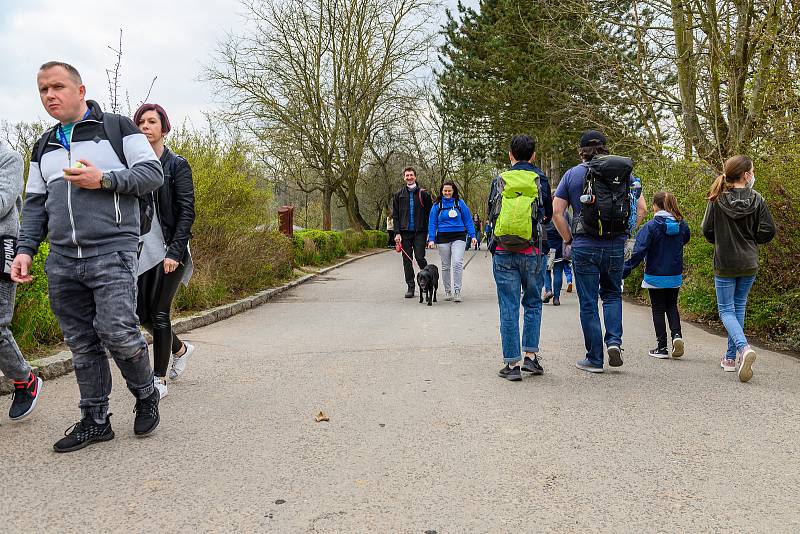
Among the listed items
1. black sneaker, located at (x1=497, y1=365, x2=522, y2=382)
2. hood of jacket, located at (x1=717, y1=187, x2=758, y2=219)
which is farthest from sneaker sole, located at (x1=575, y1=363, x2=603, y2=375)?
hood of jacket, located at (x1=717, y1=187, x2=758, y2=219)

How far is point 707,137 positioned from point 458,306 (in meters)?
5.68

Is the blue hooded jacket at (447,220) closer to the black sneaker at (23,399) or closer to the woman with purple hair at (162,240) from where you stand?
the woman with purple hair at (162,240)

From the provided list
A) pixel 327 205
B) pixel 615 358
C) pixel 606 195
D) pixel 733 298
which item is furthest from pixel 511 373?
pixel 327 205

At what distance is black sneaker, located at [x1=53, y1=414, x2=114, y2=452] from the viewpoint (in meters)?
3.65

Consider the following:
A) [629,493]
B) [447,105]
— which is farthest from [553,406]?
[447,105]

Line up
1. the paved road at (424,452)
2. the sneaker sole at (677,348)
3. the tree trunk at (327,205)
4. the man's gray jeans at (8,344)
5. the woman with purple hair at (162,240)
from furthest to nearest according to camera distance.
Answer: the tree trunk at (327,205), the sneaker sole at (677,348), the woman with purple hair at (162,240), the man's gray jeans at (8,344), the paved road at (424,452)

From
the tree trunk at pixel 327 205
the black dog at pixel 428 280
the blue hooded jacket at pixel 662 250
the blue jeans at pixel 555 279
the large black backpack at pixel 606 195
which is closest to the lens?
the large black backpack at pixel 606 195

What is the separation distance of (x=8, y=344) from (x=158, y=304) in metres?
0.94

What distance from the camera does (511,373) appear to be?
541 centimetres

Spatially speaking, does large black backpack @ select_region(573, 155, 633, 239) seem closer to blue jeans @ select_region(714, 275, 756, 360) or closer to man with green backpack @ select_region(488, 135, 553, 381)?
man with green backpack @ select_region(488, 135, 553, 381)

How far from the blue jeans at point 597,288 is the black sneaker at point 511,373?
0.74m

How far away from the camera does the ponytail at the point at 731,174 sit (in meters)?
5.52

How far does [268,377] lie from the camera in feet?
18.1

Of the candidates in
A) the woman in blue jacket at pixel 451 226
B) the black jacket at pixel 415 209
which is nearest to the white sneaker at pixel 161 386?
the woman in blue jacket at pixel 451 226
